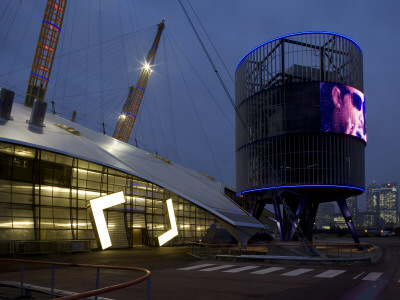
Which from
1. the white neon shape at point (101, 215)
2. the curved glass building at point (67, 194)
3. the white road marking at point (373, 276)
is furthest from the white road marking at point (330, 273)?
the white neon shape at point (101, 215)

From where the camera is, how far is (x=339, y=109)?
159ft

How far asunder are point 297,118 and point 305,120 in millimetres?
963

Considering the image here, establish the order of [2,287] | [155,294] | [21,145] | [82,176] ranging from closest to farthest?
1. [155,294]
2. [2,287]
3. [21,145]
4. [82,176]

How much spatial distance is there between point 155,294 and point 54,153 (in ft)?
63.9

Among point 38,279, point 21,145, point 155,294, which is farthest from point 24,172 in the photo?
point 155,294

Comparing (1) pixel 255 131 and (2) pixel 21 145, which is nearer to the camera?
(2) pixel 21 145

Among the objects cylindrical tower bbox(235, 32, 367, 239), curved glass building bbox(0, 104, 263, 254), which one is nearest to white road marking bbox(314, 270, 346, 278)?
curved glass building bbox(0, 104, 263, 254)

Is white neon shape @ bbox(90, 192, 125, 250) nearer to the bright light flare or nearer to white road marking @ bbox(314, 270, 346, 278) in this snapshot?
white road marking @ bbox(314, 270, 346, 278)

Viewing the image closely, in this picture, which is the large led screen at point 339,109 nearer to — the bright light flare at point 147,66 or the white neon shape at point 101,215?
the white neon shape at point 101,215

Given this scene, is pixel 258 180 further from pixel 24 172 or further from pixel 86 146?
pixel 24 172

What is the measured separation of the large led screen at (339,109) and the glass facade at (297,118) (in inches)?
26.3

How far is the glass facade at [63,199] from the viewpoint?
94.2 ft

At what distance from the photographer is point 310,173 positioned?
4881 cm

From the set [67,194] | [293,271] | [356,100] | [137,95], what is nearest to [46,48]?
[137,95]
